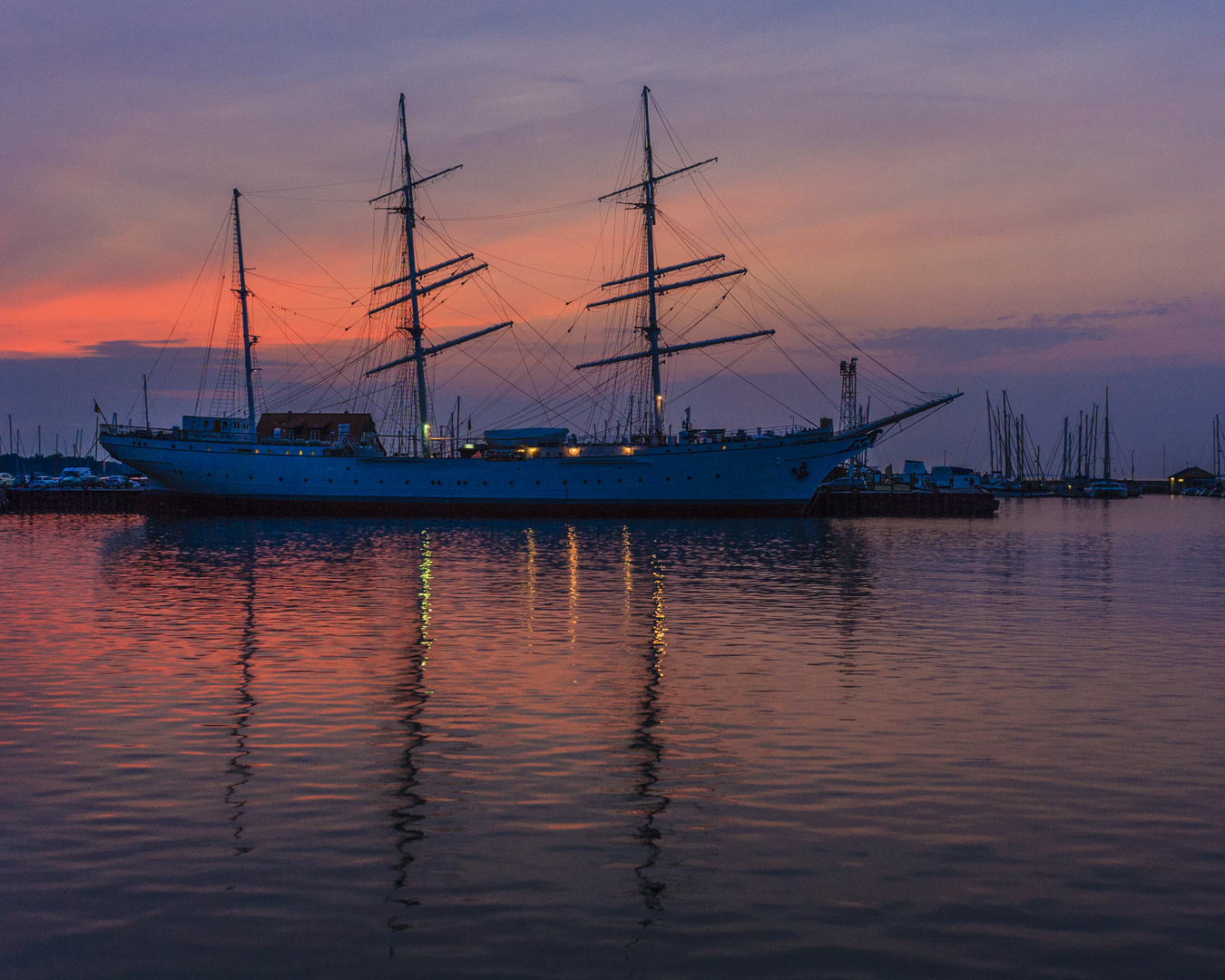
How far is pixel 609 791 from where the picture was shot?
38.2 ft

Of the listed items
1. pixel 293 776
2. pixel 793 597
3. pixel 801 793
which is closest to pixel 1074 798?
Result: pixel 801 793

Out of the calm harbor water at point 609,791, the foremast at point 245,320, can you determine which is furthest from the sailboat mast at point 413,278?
the calm harbor water at point 609,791

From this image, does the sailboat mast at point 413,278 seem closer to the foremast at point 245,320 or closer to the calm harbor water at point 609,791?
the foremast at point 245,320

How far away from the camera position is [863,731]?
1446cm

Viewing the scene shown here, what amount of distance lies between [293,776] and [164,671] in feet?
25.7

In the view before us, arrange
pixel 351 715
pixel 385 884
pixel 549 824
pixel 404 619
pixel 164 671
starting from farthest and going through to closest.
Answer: pixel 404 619 → pixel 164 671 → pixel 351 715 → pixel 549 824 → pixel 385 884

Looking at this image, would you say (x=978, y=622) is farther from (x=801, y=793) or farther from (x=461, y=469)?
(x=461, y=469)

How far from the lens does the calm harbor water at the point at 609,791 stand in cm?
787

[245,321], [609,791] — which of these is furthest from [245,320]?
[609,791]

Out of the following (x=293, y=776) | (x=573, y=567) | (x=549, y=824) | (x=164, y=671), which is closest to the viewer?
(x=549, y=824)

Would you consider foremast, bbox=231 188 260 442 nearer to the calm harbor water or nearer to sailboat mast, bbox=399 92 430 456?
sailboat mast, bbox=399 92 430 456

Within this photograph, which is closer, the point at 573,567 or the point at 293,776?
the point at 293,776

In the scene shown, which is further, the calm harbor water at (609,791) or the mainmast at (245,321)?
the mainmast at (245,321)

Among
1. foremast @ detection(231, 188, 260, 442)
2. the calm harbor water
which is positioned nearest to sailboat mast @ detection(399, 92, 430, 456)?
foremast @ detection(231, 188, 260, 442)
